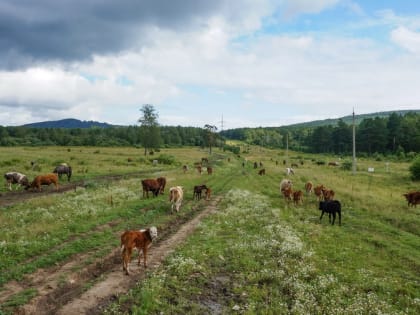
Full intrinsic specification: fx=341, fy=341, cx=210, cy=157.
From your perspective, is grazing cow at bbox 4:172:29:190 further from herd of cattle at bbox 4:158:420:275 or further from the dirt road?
the dirt road

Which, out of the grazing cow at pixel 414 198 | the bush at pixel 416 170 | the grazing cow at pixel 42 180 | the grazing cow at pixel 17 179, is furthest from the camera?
the bush at pixel 416 170

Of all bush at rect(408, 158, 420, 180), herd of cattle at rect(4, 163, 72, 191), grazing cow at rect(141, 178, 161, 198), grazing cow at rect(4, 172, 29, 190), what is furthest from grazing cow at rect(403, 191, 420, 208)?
grazing cow at rect(4, 172, 29, 190)

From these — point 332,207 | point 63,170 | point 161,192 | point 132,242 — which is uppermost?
point 63,170

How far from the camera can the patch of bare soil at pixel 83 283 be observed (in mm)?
9859

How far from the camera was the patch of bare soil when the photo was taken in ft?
32.3

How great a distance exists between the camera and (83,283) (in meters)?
11.6

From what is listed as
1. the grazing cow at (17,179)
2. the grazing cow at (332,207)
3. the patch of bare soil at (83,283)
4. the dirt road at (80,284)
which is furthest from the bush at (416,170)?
the grazing cow at (17,179)

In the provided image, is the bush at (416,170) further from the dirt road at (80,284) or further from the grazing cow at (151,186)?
the dirt road at (80,284)

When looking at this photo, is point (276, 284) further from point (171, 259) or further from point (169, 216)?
point (169, 216)

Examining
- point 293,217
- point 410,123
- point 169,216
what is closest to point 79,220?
point 169,216

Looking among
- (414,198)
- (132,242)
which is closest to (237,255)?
(132,242)

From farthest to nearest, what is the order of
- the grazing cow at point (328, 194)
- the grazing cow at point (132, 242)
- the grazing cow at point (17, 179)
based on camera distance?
1. the grazing cow at point (17, 179)
2. the grazing cow at point (328, 194)
3. the grazing cow at point (132, 242)

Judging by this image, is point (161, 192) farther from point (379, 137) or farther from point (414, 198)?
point (379, 137)

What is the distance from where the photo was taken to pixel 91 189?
99.3 feet
